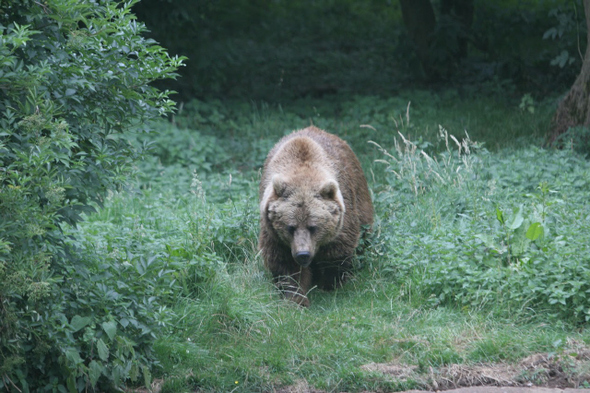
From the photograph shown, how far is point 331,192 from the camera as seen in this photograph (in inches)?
226

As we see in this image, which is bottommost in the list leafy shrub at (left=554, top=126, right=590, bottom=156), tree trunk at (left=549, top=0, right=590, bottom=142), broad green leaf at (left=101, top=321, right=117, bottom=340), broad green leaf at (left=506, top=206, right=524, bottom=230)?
broad green leaf at (left=101, top=321, right=117, bottom=340)

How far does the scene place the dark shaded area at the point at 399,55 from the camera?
10.9m

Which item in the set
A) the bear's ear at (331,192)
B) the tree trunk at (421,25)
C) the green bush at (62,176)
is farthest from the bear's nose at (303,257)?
the tree trunk at (421,25)

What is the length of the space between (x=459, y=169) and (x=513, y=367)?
327cm

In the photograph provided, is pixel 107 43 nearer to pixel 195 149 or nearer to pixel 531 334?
pixel 531 334

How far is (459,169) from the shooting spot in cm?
745

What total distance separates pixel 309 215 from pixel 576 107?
14.7 ft

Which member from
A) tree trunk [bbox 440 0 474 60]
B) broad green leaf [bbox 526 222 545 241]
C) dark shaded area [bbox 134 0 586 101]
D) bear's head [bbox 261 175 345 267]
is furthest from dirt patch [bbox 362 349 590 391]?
tree trunk [bbox 440 0 474 60]

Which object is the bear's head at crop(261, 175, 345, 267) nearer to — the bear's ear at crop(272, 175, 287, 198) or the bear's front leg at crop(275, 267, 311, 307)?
the bear's ear at crop(272, 175, 287, 198)

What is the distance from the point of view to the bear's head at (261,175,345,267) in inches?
222

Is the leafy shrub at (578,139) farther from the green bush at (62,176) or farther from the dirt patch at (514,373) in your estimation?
the green bush at (62,176)

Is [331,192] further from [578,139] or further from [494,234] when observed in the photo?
[578,139]

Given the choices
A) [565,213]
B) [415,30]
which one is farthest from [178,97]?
[565,213]

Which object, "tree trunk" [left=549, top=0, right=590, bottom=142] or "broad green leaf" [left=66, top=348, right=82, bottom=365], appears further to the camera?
"tree trunk" [left=549, top=0, right=590, bottom=142]
